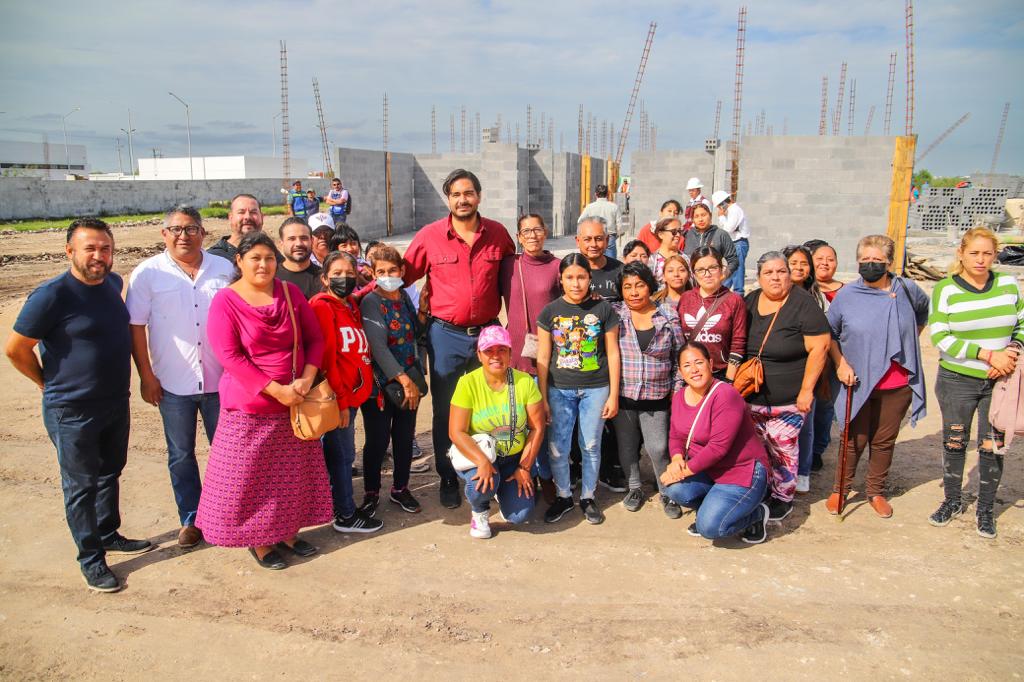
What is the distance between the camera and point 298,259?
4.21 meters

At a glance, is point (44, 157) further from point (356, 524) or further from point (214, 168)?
point (356, 524)

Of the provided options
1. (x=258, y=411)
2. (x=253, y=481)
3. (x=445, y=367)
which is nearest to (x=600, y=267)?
(x=445, y=367)

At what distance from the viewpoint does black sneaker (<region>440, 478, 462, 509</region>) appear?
14.9 feet

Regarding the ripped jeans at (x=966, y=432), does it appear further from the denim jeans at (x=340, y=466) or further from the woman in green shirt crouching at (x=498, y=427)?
the denim jeans at (x=340, y=466)

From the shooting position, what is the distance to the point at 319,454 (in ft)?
12.7

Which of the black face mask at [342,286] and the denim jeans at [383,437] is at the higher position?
the black face mask at [342,286]

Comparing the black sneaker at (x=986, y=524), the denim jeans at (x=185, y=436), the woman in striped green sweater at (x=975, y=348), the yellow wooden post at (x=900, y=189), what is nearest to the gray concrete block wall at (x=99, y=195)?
the yellow wooden post at (x=900, y=189)

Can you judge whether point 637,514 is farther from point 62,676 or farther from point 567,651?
point 62,676

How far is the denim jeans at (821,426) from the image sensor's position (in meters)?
5.08

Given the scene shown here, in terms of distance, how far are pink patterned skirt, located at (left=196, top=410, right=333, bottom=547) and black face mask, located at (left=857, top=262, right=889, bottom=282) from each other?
3380mm

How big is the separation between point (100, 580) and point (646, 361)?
316 cm

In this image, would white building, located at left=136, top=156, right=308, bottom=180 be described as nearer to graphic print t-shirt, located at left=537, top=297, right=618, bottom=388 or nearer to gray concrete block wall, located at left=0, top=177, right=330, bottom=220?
gray concrete block wall, located at left=0, top=177, right=330, bottom=220

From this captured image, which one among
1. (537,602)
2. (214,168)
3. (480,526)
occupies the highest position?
(214,168)

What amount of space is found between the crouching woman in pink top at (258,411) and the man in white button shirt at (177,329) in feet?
0.90
